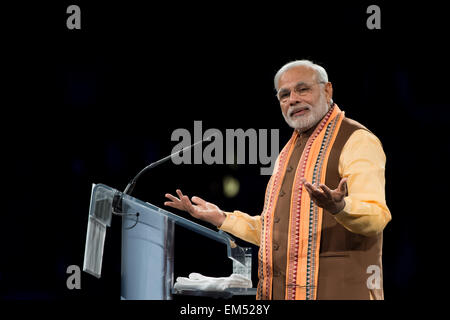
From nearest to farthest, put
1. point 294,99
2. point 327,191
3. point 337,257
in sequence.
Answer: point 327,191 < point 337,257 < point 294,99

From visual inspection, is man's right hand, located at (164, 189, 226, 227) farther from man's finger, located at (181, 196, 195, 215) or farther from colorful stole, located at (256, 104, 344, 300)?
colorful stole, located at (256, 104, 344, 300)

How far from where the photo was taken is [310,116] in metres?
2.28

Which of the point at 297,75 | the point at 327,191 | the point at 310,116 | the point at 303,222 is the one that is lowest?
the point at 303,222

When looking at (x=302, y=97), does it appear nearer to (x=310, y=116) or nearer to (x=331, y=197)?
(x=310, y=116)

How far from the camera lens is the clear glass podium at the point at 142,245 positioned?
2025 mm

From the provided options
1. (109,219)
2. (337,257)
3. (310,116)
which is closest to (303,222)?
(337,257)

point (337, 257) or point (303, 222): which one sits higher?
point (303, 222)

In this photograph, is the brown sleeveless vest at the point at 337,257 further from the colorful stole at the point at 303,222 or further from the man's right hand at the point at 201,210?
the man's right hand at the point at 201,210

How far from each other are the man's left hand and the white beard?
57 cm

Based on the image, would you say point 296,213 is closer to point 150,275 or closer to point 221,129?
point 150,275

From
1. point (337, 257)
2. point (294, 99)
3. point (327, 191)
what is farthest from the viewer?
point (294, 99)

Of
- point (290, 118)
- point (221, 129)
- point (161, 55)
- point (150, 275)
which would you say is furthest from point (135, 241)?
point (161, 55)

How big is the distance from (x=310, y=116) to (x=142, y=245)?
889mm

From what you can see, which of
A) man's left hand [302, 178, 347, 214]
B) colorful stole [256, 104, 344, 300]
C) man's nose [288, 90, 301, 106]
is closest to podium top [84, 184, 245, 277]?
colorful stole [256, 104, 344, 300]
